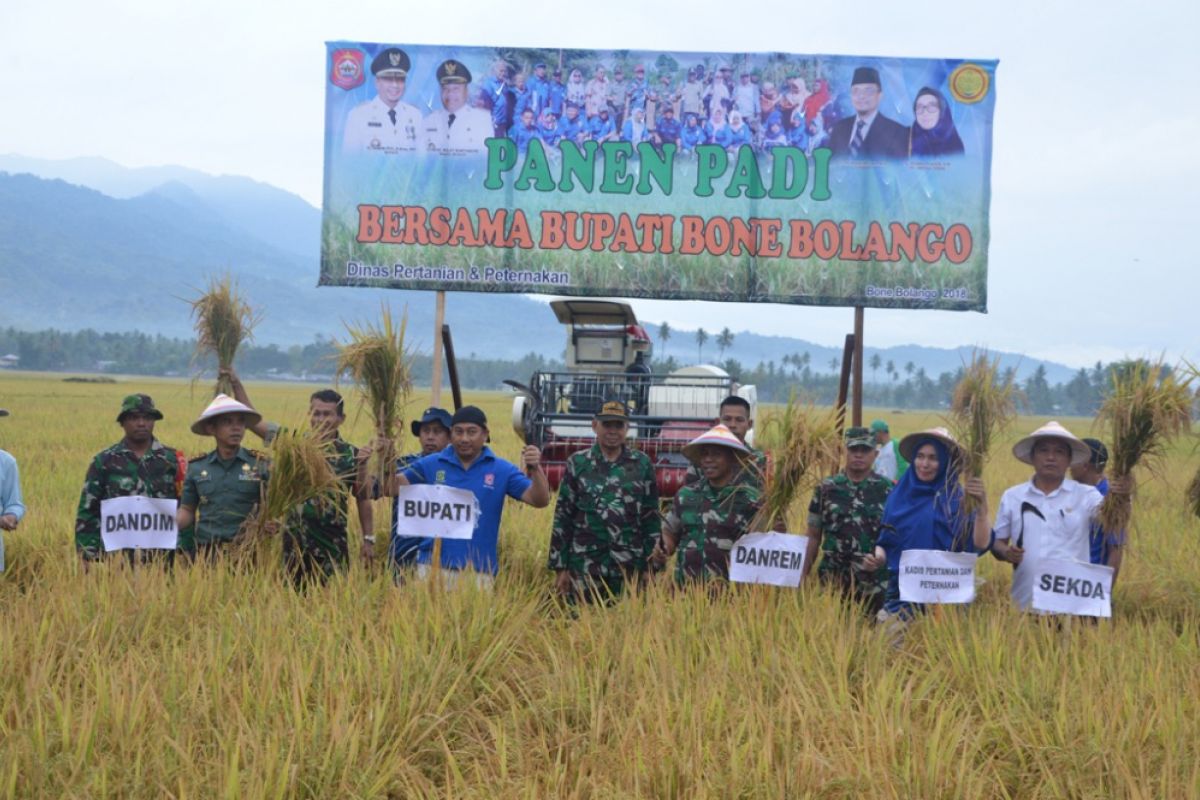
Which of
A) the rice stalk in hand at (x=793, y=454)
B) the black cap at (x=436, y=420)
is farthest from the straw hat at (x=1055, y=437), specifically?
the black cap at (x=436, y=420)

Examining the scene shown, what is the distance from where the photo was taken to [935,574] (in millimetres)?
5531

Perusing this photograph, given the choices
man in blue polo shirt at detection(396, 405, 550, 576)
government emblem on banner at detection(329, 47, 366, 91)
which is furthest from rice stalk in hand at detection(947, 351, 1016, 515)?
government emblem on banner at detection(329, 47, 366, 91)

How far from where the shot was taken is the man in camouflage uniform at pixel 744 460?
596 centimetres

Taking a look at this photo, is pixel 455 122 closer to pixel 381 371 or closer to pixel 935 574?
pixel 381 371

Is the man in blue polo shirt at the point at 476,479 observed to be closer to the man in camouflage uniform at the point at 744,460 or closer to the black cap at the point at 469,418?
the black cap at the point at 469,418

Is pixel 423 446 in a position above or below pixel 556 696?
above

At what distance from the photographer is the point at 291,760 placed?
373 cm

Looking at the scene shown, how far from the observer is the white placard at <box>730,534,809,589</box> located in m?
5.63

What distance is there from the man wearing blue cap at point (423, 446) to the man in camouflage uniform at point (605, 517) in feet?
2.82

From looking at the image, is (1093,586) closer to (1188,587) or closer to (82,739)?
(1188,587)

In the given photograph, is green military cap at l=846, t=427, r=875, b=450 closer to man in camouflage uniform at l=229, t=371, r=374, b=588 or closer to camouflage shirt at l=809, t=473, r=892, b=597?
camouflage shirt at l=809, t=473, r=892, b=597

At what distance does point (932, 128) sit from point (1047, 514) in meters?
5.70

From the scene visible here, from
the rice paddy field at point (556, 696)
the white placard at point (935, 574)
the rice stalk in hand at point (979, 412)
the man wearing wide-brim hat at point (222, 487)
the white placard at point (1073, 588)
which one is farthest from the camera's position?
the man wearing wide-brim hat at point (222, 487)

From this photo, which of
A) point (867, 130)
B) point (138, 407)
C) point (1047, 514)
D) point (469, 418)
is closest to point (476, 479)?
point (469, 418)
